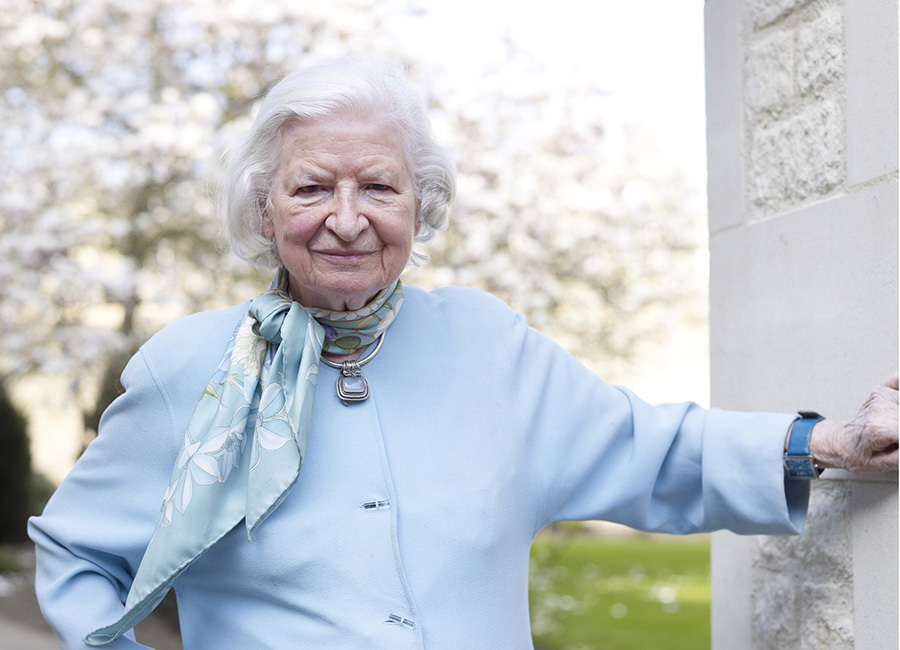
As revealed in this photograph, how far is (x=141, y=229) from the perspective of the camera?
6.82 metres

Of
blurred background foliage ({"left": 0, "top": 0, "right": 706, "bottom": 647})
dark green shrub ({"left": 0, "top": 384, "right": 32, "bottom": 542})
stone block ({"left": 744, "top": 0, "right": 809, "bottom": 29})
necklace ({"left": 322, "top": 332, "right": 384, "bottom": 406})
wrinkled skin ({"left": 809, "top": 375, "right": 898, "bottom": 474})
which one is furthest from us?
dark green shrub ({"left": 0, "top": 384, "right": 32, "bottom": 542})

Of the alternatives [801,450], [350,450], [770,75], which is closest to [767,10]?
[770,75]

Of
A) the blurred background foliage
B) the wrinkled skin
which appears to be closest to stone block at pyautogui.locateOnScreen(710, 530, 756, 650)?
the wrinkled skin

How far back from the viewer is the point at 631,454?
188cm

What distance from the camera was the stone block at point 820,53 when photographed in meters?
1.79

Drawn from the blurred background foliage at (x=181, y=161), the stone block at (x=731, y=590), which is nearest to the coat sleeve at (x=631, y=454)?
the stone block at (x=731, y=590)

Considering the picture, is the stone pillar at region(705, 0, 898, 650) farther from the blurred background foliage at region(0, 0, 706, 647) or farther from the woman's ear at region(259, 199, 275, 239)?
the blurred background foliage at region(0, 0, 706, 647)

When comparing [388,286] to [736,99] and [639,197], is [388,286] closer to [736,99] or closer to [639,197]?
[736,99]

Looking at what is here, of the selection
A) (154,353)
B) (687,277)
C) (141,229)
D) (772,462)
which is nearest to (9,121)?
(141,229)

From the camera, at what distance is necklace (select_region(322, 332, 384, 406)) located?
1.76m

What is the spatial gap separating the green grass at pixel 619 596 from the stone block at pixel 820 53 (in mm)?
4383

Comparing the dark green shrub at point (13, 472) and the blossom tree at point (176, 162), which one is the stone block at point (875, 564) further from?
the dark green shrub at point (13, 472)

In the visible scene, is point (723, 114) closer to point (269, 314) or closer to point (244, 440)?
point (269, 314)

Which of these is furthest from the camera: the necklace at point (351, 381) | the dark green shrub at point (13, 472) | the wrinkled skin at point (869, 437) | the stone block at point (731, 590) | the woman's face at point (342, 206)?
the dark green shrub at point (13, 472)
